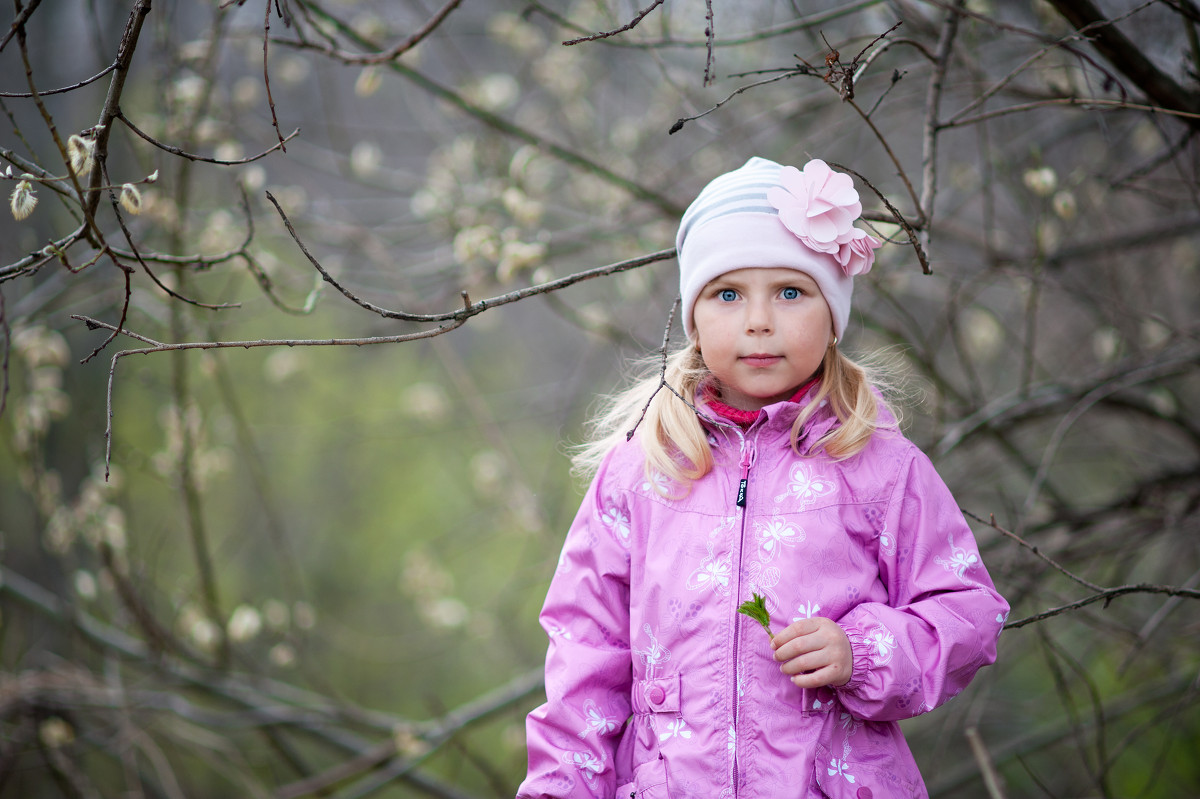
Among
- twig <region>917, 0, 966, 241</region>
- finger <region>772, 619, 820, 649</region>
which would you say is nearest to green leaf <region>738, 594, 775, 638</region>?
finger <region>772, 619, 820, 649</region>

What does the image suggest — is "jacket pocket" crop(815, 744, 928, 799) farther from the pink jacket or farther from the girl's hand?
the girl's hand

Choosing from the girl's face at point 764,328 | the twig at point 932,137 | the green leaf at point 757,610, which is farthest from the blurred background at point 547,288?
the green leaf at point 757,610

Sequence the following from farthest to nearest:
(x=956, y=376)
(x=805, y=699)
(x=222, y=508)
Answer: (x=222, y=508) < (x=956, y=376) < (x=805, y=699)

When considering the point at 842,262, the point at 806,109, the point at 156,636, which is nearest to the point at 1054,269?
the point at 806,109

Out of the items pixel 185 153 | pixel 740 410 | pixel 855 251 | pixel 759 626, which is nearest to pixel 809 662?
pixel 759 626

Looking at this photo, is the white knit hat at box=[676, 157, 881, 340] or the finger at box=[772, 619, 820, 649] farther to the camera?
the white knit hat at box=[676, 157, 881, 340]

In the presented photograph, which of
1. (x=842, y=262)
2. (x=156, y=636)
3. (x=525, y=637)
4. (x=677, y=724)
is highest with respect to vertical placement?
(x=525, y=637)

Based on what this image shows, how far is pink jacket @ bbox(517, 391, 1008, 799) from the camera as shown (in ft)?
4.40

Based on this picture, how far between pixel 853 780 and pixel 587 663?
45 centimetres

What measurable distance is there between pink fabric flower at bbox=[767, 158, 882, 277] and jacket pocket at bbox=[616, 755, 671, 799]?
2.85 feet

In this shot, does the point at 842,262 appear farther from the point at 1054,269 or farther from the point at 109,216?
the point at 109,216

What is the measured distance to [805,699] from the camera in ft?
4.49

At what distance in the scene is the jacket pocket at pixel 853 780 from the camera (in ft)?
4.40

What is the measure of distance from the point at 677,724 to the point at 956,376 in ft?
15.9
